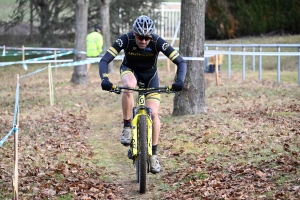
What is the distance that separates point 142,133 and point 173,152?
8.50 feet

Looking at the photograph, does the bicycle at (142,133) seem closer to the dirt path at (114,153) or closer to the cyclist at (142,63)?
the cyclist at (142,63)

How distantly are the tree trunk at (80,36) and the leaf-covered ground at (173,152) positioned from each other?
18.4ft

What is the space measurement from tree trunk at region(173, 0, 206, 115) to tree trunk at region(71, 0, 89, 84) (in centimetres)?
1003

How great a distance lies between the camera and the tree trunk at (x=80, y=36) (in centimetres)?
2266

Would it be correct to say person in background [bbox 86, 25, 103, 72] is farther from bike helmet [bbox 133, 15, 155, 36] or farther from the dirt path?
bike helmet [bbox 133, 15, 155, 36]

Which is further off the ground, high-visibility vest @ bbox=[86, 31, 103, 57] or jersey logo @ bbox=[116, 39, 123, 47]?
high-visibility vest @ bbox=[86, 31, 103, 57]

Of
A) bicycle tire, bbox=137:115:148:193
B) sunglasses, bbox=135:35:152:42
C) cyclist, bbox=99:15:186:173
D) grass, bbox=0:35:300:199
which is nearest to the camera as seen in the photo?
bicycle tire, bbox=137:115:148:193

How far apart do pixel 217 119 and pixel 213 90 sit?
6.63 metres

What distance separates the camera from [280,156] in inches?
335

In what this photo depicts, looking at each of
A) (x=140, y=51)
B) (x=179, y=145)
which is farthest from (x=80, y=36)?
(x=140, y=51)

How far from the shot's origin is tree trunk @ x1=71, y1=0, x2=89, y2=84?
22656 millimetres

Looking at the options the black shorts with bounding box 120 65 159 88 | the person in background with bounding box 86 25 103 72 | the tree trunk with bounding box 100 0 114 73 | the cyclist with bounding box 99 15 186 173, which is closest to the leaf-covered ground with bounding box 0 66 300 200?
the cyclist with bounding box 99 15 186 173

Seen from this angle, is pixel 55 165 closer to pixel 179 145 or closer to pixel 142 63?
pixel 142 63

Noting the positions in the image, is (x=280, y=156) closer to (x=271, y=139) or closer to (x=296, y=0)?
(x=271, y=139)
